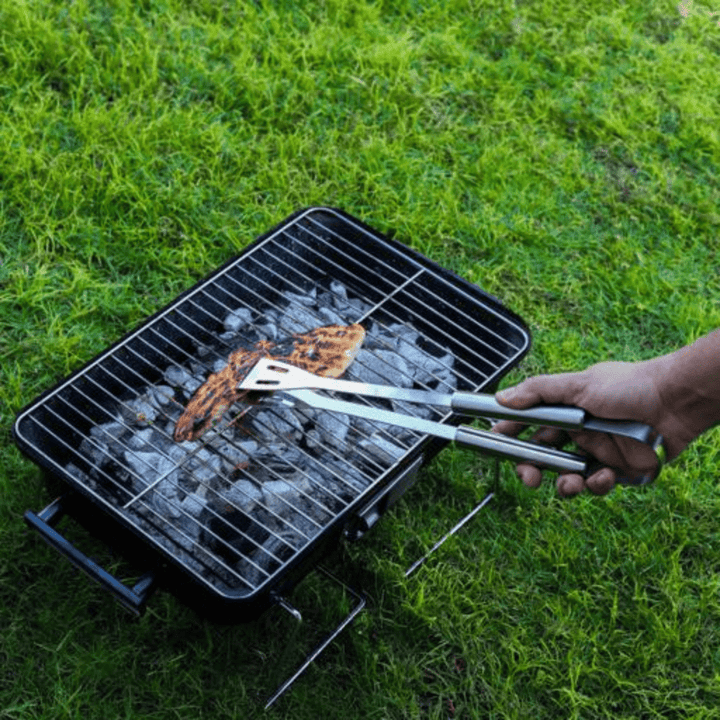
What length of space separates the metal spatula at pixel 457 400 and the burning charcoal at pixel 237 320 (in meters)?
0.25

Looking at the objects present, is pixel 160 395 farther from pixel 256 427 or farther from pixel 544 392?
pixel 544 392

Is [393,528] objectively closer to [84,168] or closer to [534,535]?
[534,535]

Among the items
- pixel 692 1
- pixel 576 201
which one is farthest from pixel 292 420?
pixel 692 1

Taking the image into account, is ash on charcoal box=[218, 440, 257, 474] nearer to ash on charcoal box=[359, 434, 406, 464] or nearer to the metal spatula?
the metal spatula

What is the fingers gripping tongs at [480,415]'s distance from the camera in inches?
80.6

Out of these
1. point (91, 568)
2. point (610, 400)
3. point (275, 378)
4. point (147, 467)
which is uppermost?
point (610, 400)

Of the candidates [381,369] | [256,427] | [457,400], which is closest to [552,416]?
[457,400]

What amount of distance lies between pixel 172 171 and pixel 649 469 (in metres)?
1.89

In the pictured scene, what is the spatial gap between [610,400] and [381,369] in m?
0.63

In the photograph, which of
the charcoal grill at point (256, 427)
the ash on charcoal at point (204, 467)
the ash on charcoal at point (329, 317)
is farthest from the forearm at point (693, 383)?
the ash on charcoal at point (204, 467)

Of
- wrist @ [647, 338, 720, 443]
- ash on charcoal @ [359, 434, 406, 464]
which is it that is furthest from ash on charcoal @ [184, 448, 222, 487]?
wrist @ [647, 338, 720, 443]

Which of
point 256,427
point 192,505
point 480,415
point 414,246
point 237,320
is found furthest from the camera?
point 414,246

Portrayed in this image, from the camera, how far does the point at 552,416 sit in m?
2.07

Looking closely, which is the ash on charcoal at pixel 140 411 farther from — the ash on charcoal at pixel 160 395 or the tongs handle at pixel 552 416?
the tongs handle at pixel 552 416
